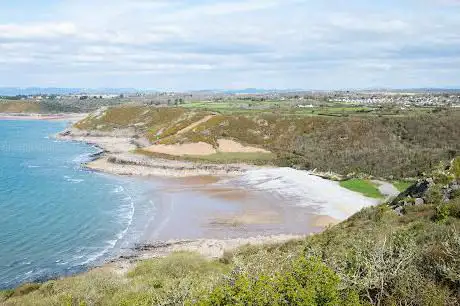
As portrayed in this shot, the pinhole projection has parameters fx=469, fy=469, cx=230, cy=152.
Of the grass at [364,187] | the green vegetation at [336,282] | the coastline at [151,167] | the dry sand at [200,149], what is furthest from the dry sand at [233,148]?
the green vegetation at [336,282]

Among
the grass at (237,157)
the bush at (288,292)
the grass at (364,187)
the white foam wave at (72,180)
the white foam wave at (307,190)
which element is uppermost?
the bush at (288,292)

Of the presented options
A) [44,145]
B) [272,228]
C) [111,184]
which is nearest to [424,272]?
[272,228]

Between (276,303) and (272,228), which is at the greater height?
(276,303)

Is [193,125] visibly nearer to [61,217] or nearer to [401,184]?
[401,184]

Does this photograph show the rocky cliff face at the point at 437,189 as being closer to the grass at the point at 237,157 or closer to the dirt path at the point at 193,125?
the grass at the point at 237,157

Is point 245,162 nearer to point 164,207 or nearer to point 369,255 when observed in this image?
point 164,207

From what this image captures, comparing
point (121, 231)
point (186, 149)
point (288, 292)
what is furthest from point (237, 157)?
point (288, 292)
